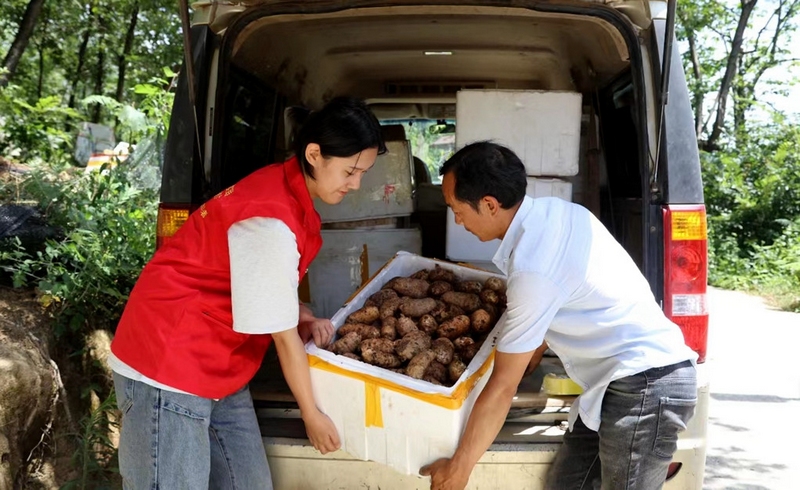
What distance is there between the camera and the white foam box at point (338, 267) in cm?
317

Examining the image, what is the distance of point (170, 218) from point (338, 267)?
93 centimetres

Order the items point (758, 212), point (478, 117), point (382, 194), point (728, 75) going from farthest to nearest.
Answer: point (728, 75)
point (758, 212)
point (382, 194)
point (478, 117)

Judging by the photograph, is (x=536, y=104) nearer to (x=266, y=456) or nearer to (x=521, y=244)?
(x=521, y=244)

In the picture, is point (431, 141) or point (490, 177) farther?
point (431, 141)

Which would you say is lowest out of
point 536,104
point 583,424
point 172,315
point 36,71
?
point 583,424

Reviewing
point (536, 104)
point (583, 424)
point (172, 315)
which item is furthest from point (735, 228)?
point (172, 315)

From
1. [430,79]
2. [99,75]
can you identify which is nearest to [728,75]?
[430,79]

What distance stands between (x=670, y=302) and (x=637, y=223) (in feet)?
1.70

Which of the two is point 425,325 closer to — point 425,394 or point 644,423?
point 425,394

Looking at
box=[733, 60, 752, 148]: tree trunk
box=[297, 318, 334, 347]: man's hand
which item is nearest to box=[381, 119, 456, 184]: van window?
box=[297, 318, 334, 347]: man's hand

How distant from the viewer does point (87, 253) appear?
11.5ft

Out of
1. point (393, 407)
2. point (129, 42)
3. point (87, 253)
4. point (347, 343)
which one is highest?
point (129, 42)

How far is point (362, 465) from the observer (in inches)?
84.8

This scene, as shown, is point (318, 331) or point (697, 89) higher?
point (697, 89)
